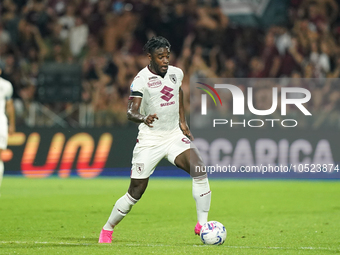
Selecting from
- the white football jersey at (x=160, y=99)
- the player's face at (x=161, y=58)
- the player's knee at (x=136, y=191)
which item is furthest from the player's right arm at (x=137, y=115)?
the player's knee at (x=136, y=191)

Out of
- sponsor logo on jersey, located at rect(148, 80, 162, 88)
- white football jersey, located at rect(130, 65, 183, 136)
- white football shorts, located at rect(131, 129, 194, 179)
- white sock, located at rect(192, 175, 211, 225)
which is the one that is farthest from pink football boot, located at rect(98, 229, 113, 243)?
sponsor logo on jersey, located at rect(148, 80, 162, 88)

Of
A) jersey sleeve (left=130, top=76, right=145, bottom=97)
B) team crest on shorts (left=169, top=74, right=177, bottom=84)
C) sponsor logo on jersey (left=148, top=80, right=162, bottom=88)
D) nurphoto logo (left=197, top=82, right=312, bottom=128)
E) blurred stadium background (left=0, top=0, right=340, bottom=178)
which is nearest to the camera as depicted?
jersey sleeve (left=130, top=76, right=145, bottom=97)

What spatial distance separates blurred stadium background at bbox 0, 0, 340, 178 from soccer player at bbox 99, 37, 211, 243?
324 inches

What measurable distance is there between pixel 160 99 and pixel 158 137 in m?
0.42

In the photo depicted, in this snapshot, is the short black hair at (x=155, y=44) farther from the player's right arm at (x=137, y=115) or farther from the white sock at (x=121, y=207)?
the white sock at (x=121, y=207)

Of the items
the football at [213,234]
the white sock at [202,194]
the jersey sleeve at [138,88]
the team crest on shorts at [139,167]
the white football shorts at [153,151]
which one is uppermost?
the jersey sleeve at [138,88]

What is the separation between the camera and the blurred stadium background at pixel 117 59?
15.9 meters

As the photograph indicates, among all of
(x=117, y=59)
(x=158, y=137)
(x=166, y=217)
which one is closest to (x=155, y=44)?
(x=158, y=137)

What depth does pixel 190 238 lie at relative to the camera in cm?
744

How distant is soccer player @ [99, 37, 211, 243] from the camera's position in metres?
6.86

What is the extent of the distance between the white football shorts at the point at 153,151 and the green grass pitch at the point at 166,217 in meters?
0.79

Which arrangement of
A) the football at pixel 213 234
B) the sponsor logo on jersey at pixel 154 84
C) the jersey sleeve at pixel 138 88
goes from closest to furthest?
1. the football at pixel 213 234
2. the jersey sleeve at pixel 138 88
3. the sponsor logo on jersey at pixel 154 84

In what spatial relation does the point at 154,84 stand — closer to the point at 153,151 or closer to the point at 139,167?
the point at 153,151

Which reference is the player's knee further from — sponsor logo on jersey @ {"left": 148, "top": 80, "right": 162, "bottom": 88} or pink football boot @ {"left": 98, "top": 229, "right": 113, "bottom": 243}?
sponsor logo on jersey @ {"left": 148, "top": 80, "right": 162, "bottom": 88}
